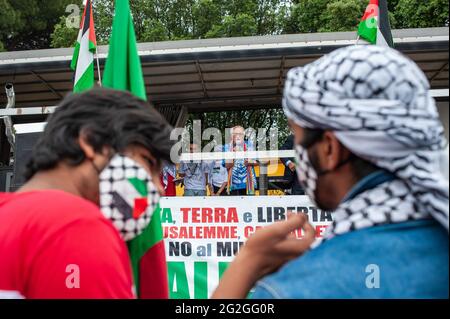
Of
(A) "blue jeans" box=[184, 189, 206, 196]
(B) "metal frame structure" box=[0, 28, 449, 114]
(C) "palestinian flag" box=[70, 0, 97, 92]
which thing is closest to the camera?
(C) "palestinian flag" box=[70, 0, 97, 92]

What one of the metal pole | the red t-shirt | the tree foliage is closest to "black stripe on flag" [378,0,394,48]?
the metal pole

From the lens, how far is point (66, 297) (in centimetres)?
142

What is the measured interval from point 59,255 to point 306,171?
66 centimetres

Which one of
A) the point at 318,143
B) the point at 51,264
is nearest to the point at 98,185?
the point at 51,264

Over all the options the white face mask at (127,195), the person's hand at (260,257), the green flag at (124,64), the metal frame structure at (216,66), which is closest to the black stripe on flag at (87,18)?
the metal frame structure at (216,66)

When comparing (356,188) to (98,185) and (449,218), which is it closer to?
(449,218)

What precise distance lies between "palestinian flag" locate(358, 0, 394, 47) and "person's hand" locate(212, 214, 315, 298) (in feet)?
16.4

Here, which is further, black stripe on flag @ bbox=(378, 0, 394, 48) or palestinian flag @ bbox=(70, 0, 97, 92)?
black stripe on flag @ bbox=(378, 0, 394, 48)

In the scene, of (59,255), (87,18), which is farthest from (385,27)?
(59,255)

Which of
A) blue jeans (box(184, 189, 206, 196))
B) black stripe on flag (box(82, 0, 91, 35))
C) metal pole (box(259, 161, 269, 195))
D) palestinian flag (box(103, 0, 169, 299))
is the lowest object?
blue jeans (box(184, 189, 206, 196))

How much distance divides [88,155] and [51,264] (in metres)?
0.40

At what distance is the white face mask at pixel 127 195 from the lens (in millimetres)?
1707

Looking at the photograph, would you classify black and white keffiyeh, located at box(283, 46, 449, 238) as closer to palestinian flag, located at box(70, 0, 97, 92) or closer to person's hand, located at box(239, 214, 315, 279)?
person's hand, located at box(239, 214, 315, 279)

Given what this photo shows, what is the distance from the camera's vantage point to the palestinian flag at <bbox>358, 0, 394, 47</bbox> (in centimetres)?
615
